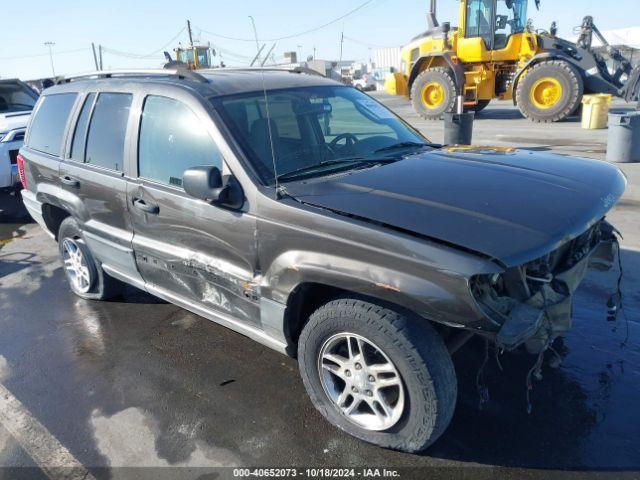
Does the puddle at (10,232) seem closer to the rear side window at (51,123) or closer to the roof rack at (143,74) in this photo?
the rear side window at (51,123)

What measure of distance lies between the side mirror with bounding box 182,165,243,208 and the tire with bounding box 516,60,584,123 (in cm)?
1338

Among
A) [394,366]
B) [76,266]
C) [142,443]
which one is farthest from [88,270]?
[394,366]

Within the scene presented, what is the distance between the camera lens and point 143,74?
3.91 meters

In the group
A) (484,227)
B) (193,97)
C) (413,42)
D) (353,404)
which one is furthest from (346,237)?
(413,42)

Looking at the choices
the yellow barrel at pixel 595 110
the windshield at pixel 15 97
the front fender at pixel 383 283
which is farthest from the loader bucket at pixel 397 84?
the front fender at pixel 383 283

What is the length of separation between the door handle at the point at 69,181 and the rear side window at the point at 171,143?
0.94 meters

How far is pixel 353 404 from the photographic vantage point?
2838mm

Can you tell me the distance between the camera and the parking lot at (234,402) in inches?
108

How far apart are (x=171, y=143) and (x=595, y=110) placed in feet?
41.5

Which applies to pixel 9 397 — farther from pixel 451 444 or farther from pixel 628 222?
pixel 628 222

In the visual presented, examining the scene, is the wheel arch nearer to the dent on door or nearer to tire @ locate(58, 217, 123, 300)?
tire @ locate(58, 217, 123, 300)

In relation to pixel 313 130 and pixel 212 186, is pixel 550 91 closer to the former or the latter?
pixel 313 130

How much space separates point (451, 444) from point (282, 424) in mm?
951

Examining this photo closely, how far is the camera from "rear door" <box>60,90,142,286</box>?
3822mm
